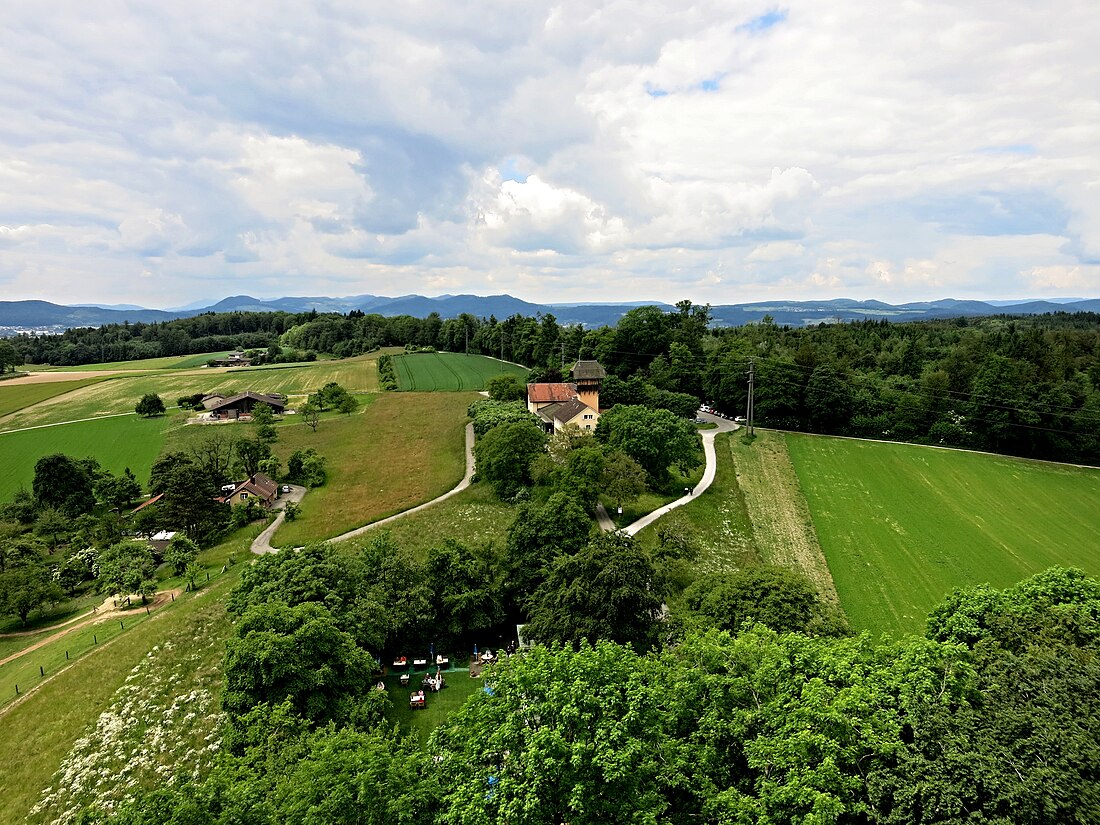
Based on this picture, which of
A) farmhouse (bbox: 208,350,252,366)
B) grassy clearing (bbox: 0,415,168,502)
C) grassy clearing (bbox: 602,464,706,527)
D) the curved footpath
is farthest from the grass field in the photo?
grassy clearing (bbox: 602,464,706,527)

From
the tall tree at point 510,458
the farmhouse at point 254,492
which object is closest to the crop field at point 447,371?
the farmhouse at point 254,492

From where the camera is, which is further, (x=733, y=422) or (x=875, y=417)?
(x=733, y=422)

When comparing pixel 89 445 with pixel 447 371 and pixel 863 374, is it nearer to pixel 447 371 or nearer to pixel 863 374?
pixel 447 371

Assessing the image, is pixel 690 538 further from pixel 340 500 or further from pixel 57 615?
pixel 57 615

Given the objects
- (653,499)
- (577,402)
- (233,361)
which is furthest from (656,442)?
(233,361)

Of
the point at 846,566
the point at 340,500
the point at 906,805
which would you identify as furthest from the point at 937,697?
the point at 340,500

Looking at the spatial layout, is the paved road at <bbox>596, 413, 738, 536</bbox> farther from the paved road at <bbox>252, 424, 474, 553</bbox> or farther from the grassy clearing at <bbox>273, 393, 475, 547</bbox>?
the grassy clearing at <bbox>273, 393, 475, 547</bbox>
